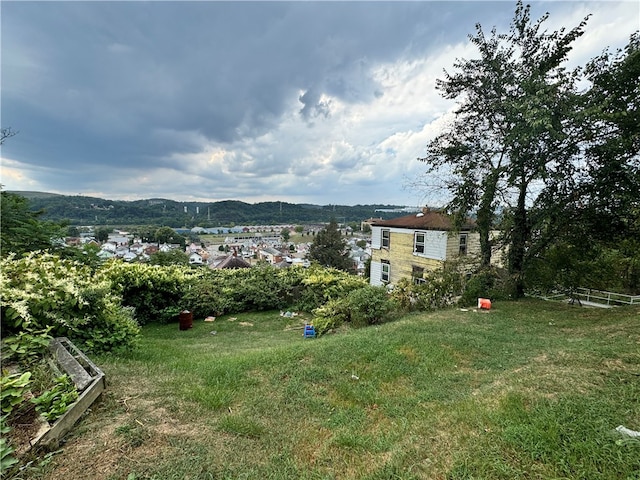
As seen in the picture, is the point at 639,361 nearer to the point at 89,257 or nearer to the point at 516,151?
the point at 516,151

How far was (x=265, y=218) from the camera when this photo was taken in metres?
98.9

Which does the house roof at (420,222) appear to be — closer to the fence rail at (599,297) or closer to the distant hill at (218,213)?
the fence rail at (599,297)

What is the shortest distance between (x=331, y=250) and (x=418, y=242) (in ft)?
56.2

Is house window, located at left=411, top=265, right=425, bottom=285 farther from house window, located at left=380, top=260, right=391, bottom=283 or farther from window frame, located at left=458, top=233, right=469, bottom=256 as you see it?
window frame, located at left=458, top=233, right=469, bottom=256

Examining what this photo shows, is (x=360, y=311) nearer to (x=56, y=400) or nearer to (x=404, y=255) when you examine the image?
(x=56, y=400)

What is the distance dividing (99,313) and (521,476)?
481 cm

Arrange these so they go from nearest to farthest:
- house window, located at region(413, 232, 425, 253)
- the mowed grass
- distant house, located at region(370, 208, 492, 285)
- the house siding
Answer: the mowed grass
distant house, located at region(370, 208, 492, 285)
the house siding
house window, located at region(413, 232, 425, 253)

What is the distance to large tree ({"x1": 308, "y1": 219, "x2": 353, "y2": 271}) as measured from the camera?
3161 centimetres

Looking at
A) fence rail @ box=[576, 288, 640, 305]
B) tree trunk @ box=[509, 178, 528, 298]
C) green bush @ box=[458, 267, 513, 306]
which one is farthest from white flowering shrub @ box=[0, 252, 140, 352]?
fence rail @ box=[576, 288, 640, 305]

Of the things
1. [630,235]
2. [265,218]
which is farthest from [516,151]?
[265,218]

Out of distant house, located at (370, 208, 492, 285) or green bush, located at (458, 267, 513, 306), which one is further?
distant house, located at (370, 208, 492, 285)

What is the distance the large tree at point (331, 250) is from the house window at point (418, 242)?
54.0ft

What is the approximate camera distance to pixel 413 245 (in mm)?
15336

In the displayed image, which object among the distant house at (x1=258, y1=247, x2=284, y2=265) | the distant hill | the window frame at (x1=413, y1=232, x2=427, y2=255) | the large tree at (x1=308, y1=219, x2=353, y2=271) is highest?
the distant hill
